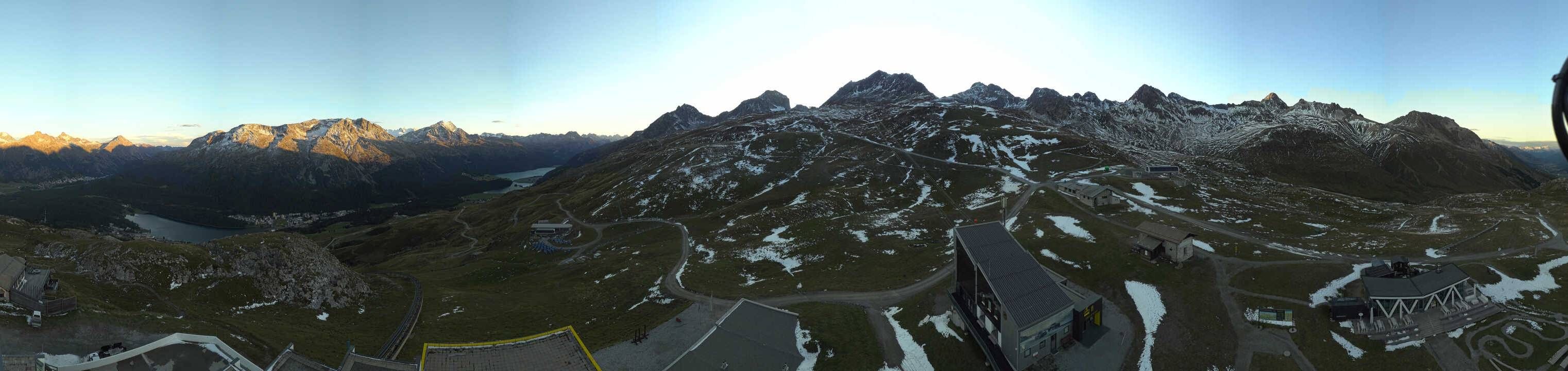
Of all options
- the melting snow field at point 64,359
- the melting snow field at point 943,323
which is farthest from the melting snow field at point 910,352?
the melting snow field at point 64,359

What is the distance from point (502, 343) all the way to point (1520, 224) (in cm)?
11603

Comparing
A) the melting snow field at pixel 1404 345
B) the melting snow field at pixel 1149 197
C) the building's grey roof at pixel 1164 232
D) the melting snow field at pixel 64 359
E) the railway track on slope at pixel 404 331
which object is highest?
the melting snow field at pixel 1149 197

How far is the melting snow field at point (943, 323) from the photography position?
4772cm

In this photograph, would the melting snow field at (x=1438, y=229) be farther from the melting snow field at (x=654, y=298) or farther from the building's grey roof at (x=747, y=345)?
the melting snow field at (x=654, y=298)

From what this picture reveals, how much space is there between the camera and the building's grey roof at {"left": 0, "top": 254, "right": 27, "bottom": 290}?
37812mm

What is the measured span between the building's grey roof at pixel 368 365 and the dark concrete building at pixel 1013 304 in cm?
4710

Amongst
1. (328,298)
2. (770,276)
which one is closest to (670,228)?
(770,276)

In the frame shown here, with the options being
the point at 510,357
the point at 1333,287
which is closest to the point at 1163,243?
the point at 1333,287

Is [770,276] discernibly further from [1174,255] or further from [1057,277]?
[1174,255]

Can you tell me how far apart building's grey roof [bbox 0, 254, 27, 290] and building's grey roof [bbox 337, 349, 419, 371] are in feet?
94.7

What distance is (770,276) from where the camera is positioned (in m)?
74.9

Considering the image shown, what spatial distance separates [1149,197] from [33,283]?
14908cm

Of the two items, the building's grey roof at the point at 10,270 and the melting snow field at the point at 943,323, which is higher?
the building's grey roof at the point at 10,270

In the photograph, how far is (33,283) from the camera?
132 ft
